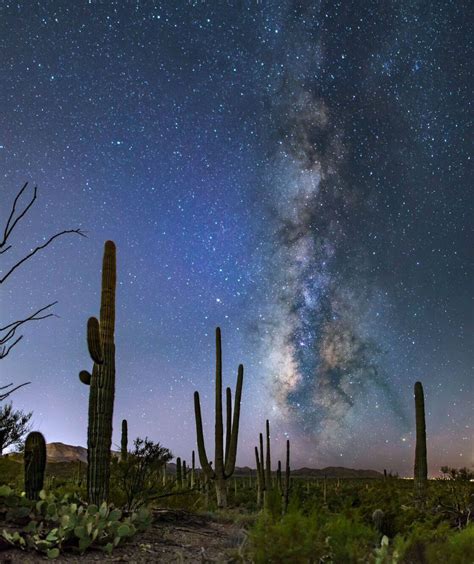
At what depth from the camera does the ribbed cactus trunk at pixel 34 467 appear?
7.42 m

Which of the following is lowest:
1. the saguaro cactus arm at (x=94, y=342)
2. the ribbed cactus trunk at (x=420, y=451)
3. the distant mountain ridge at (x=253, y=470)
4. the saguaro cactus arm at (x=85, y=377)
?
the distant mountain ridge at (x=253, y=470)

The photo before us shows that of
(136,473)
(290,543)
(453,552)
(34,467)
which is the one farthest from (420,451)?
(290,543)

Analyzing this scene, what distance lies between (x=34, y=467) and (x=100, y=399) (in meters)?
1.94

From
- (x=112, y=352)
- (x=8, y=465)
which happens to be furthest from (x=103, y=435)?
(x=8, y=465)

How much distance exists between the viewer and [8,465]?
11352mm


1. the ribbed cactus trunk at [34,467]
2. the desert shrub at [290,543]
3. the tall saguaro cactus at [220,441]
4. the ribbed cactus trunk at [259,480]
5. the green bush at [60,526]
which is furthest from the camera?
the ribbed cactus trunk at [259,480]

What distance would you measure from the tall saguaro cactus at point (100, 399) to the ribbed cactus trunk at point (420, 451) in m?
12.1

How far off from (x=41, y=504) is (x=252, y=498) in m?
20.5

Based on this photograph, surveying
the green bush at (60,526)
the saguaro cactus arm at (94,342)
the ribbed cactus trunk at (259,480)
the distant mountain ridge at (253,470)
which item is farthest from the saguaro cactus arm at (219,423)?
the distant mountain ridge at (253,470)

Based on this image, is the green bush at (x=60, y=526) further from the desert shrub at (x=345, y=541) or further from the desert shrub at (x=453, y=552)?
the desert shrub at (x=453, y=552)

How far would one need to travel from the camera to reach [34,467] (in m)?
7.48

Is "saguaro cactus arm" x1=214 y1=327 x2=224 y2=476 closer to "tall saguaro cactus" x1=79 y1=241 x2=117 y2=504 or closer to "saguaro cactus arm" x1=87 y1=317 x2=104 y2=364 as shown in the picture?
"tall saguaro cactus" x1=79 y1=241 x2=117 y2=504

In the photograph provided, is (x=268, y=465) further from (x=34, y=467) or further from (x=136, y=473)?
(x=34, y=467)

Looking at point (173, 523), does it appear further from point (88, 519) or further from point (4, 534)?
point (4, 534)
